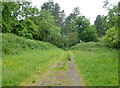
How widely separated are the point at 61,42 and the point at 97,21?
103 feet

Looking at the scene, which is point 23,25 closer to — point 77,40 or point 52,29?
point 52,29

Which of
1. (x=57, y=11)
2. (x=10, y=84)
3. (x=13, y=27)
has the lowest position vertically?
(x=10, y=84)

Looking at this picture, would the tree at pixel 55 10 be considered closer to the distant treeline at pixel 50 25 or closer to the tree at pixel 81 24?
the distant treeline at pixel 50 25

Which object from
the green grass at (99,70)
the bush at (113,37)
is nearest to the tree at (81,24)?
the bush at (113,37)

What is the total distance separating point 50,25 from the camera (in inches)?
1588

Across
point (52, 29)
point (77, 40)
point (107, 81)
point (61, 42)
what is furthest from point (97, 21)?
point (107, 81)

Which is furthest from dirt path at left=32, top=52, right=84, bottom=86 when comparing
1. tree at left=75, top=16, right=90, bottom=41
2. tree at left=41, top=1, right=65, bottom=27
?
tree at left=41, top=1, right=65, bottom=27

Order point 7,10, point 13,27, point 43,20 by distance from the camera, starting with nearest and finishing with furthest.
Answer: point 7,10
point 13,27
point 43,20

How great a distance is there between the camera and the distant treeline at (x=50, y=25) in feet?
63.8

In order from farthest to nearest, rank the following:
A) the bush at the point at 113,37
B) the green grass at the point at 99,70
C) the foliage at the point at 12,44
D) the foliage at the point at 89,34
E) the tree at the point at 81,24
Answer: the tree at the point at 81,24
the foliage at the point at 89,34
the bush at the point at 113,37
the foliage at the point at 12,44
the green grass at the point at 99,70

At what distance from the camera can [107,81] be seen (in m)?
6.04

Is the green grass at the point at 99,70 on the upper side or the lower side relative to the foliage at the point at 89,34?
lower

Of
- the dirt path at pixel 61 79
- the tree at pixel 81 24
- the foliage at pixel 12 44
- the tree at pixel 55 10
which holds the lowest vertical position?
the dirt path at pixel 61 79

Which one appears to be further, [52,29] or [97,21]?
[97,21]
